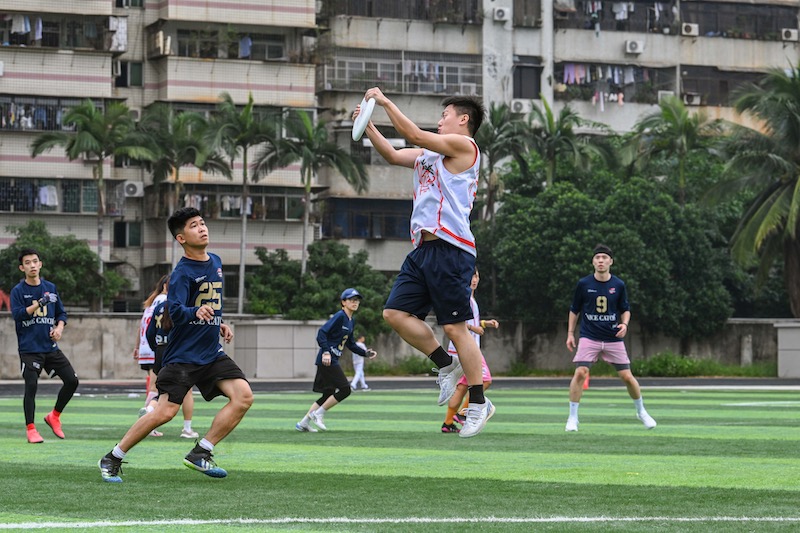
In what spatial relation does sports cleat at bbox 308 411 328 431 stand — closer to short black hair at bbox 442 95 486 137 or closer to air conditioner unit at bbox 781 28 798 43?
short black hair at bbox 442 95 486 137

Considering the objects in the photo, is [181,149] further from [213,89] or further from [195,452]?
[195,452]

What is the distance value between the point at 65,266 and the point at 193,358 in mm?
42898

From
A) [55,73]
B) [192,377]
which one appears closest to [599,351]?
[192,377]

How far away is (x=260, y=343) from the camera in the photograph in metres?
48.7

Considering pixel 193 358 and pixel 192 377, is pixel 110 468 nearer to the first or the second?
pixel 192 377

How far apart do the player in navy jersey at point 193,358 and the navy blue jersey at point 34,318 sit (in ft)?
18.2

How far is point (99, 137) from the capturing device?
52.1 metres

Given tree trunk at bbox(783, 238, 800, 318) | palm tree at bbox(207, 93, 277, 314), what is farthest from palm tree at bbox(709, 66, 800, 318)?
palm tree at bbox(207, 93, 277, 314)

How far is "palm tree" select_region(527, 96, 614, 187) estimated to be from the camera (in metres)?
56.8

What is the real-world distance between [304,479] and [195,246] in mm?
1842

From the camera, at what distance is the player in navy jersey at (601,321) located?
17.4 m

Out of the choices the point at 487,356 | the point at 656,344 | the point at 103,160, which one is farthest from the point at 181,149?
the point at 656,344

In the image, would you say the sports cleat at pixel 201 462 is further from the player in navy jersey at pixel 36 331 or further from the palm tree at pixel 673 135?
the palm tree at pixel 673 135

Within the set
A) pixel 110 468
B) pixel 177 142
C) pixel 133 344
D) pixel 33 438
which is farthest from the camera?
pixel 177 142
